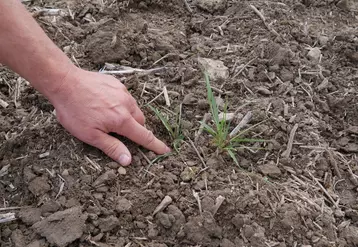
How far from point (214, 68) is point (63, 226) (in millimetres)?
1094

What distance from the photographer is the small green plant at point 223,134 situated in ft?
6.82

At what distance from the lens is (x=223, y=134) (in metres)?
2.08

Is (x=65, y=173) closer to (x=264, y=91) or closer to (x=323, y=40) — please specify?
(x=264, y=91)

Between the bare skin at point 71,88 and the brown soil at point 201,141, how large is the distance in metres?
0.10

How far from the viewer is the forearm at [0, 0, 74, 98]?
1.80 metres

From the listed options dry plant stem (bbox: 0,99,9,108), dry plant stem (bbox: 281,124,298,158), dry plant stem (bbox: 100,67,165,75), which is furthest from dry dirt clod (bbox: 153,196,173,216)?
dry plant stem (bbox: 0,99,9,108)

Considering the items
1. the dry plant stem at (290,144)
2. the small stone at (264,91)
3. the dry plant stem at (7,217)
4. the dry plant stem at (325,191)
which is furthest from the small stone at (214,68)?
the dry plant stem at (7,217)

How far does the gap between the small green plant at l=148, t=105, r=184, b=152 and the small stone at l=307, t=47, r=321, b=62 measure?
0.83 metres

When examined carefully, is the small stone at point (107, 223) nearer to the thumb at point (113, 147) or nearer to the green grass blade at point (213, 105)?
the thumb at point (113, 147)

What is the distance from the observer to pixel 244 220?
6.16 ft

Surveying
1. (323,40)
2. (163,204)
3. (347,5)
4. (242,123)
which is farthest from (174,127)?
(347,5)

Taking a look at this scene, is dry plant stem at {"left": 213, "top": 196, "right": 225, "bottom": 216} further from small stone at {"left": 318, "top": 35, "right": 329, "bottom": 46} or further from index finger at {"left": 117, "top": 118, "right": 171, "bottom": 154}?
small stone at {"left": 318, "top": 35, "right": 329, "bottom": 46}

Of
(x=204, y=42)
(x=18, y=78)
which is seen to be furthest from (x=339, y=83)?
(x=18, y=78)

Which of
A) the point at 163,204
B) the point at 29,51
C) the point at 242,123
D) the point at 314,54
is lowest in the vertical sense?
the point at 163,204
